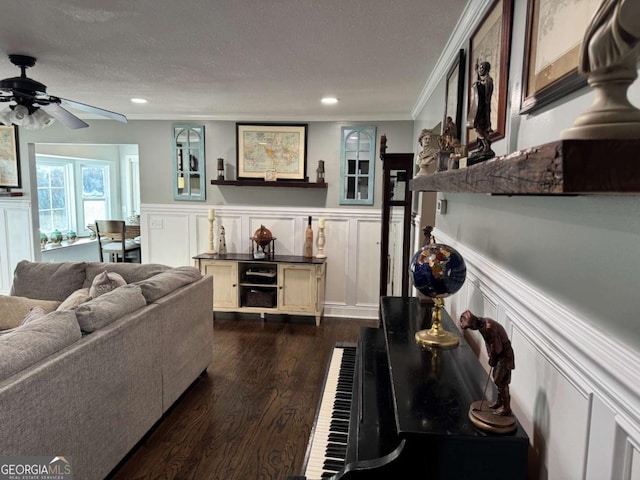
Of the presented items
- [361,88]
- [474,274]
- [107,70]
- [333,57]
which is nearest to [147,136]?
[107,70]

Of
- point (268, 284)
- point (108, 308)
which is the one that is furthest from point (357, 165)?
point (108, 308)

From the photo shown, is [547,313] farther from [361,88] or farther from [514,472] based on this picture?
[361,88]

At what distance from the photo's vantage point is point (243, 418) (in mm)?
2631

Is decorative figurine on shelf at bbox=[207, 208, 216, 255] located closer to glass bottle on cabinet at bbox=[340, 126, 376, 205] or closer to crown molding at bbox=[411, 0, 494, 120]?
glass bottle on cabinet at bbox=[340, 126, 376, 205]

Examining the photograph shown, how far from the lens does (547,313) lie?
892mm

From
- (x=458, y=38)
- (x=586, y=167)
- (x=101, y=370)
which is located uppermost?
(x=458, y=38)

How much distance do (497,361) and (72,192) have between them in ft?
23.7

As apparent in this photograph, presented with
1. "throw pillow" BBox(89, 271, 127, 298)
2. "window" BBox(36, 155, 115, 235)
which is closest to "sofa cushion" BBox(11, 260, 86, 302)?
"throw pillow" BBox(89, 271, 127, 298)

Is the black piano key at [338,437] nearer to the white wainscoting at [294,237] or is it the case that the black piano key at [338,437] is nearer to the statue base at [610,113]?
the statue base at [610,113]

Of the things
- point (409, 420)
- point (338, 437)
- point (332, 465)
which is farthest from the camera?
point (338, 437)

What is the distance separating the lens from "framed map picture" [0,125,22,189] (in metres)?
4.90

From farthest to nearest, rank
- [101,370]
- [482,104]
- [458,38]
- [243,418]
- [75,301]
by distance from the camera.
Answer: [243,418], [75,301], [458,38], [101,370], [482,104]

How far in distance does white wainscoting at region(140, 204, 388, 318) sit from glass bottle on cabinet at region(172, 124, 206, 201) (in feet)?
0.55

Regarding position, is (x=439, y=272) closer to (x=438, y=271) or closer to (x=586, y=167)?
(x=438, y=271)
